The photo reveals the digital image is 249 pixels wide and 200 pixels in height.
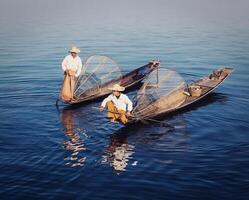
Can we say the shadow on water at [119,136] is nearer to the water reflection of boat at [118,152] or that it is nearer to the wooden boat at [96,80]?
the water reflection of boat at [118,152]

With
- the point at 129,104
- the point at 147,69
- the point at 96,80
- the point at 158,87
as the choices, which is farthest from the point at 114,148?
the point at 147,69

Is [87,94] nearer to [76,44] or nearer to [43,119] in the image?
[43,119]

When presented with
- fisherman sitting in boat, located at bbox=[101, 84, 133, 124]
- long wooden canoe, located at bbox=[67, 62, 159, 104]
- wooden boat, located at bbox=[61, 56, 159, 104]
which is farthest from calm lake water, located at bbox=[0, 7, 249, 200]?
fisherman sitting in boat, located at bbox=[101, 84, 133, 124]

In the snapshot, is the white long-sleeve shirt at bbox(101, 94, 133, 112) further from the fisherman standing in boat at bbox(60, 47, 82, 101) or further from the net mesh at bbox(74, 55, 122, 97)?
the net mesh at bbox(74, 55, 122, 97)

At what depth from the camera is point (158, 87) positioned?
18.7 metres

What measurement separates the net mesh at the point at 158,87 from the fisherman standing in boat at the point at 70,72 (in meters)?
3.81

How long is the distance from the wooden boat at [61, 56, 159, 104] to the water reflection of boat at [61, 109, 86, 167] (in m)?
1.34

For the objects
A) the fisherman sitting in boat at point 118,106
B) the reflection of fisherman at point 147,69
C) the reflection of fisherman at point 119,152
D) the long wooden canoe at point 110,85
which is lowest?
the reflection of fisherman at point 119,152

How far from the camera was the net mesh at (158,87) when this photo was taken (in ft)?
59.1

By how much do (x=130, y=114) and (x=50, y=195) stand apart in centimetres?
588

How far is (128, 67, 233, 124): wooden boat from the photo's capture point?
17797 millimetres

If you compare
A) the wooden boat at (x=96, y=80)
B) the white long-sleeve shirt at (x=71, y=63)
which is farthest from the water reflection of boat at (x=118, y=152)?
the white long-sleeve shirt at (x=71, y=63)

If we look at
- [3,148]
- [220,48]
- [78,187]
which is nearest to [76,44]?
[220,48]

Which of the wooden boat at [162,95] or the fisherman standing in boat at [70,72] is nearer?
the wooden boat at [162,95]
